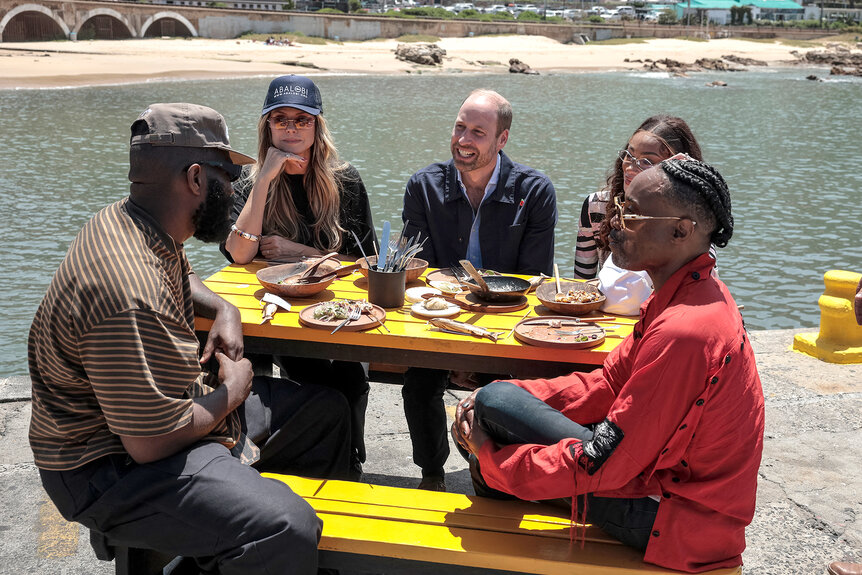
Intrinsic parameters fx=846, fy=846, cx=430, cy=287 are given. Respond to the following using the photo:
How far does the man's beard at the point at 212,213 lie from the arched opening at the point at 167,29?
197ft

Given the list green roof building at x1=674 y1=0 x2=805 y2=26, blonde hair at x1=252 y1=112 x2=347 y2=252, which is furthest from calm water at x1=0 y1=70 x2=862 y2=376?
green roof building at x1=674 y1=0 x2=805 y2=26

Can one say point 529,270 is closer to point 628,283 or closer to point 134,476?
point 628,283

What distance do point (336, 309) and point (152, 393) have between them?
1066 mm

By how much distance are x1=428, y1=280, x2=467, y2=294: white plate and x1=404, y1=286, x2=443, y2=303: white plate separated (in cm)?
3

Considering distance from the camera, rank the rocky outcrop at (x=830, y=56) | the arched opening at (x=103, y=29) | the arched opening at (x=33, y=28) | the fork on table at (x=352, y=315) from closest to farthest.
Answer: the fork on table at (x=352, y=315)
the arched opening at (x=33, y=28)
the arched opening at (x=103, y=29)
the rocky outcrop at (x=830, y=56)

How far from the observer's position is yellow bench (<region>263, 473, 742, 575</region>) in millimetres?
2389

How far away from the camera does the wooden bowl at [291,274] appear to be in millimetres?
3426

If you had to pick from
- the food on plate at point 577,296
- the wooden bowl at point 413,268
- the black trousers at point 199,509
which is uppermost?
the wooden bowl at point 413,268

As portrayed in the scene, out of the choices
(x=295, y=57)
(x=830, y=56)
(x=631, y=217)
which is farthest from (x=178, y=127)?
(x=830, y=56)

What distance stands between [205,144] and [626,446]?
57.9 inches

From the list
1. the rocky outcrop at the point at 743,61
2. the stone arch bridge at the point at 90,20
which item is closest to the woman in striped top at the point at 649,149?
the stone arch bridge at the point at 90,20

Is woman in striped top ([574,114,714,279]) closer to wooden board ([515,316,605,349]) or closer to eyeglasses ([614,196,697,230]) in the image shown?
wooden board ([515,316,605,349])

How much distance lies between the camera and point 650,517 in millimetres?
2332

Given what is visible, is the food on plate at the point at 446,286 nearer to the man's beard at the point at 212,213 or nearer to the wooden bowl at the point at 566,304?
the wooden bowl at the point at 566,304
